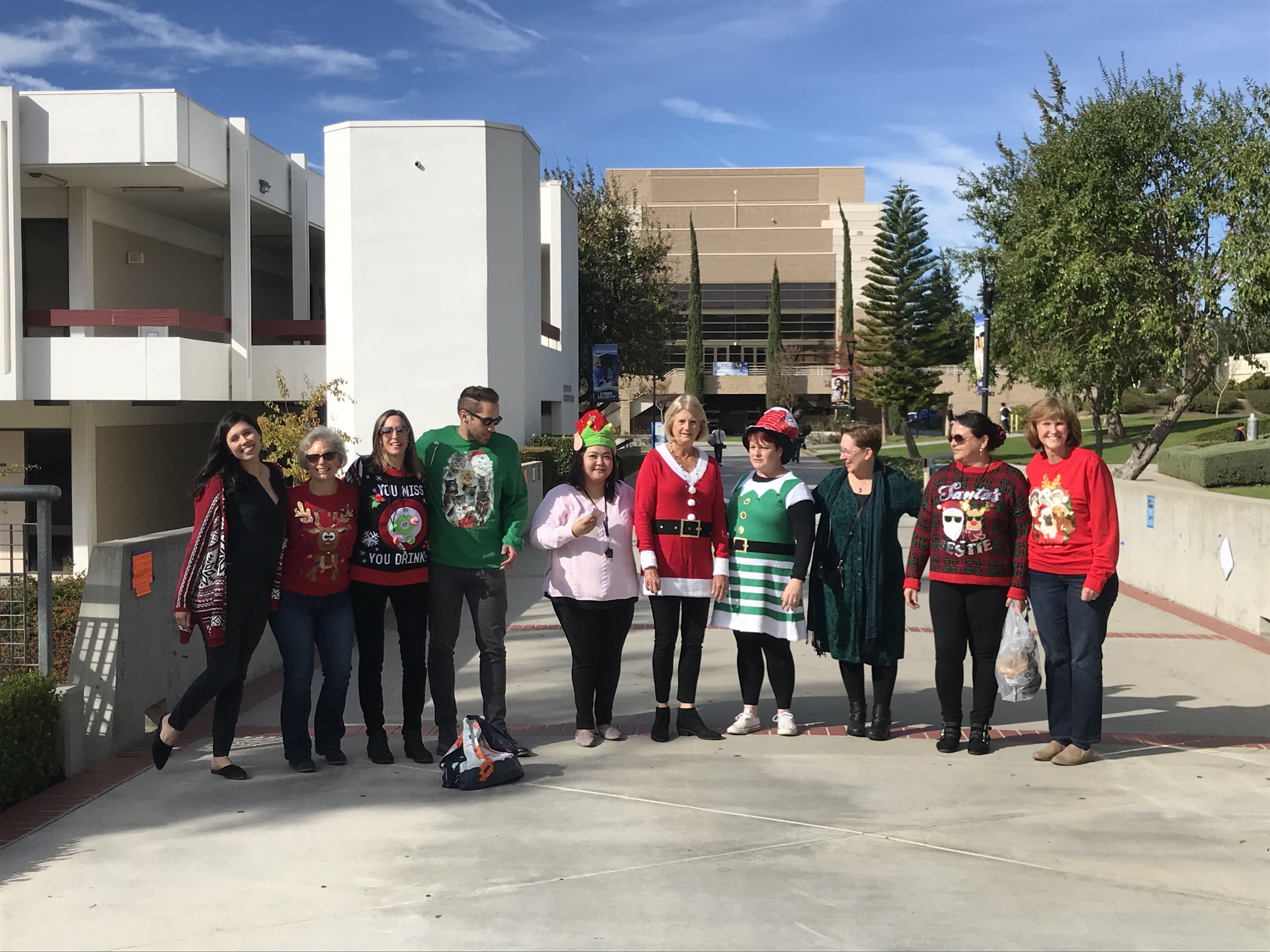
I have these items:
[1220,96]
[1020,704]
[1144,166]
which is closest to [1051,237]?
[1144,166]

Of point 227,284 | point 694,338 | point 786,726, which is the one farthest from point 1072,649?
point 694,338

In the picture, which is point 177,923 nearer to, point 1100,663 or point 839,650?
point 839,650

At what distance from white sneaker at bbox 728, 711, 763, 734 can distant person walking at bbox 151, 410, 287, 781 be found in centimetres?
254

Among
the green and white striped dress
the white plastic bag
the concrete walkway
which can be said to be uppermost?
the green and white striped dress

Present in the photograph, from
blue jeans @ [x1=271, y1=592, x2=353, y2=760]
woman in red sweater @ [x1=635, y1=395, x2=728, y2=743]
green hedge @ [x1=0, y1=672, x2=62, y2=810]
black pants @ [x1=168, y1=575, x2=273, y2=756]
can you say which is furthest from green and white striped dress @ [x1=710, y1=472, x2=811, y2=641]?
green hedge @ [x1=0, y1=672, x2=62, y2=810]

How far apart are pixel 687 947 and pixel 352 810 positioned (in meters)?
1.94

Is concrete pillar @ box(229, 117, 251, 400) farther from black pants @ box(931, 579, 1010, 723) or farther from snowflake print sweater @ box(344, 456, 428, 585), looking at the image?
black pants @ box(931, 579, 1010, 723)

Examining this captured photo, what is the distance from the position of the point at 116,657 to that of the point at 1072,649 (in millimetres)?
4801

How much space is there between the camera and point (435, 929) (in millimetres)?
3883

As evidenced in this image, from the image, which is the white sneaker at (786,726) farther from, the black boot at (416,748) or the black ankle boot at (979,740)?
the black boot at (416,748)

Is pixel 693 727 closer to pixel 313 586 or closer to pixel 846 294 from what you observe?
pixel 313 586

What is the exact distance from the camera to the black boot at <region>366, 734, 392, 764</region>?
5840 mm

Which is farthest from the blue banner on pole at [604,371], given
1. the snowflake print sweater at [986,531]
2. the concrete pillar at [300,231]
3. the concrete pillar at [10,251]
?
the snowflake print sweater at [986,531]

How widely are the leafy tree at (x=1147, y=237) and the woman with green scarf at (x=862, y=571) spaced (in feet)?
43.9
